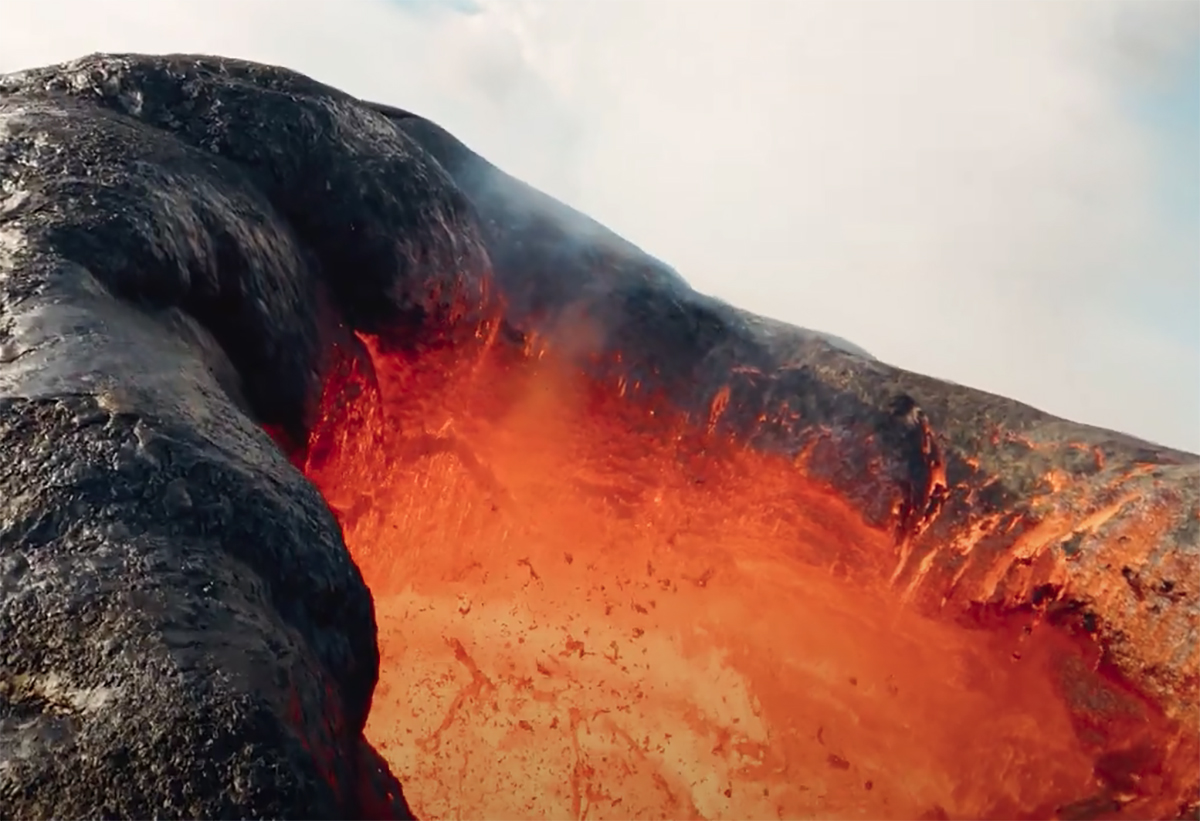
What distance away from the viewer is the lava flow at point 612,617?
713cm

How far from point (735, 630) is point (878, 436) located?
56.7 inches

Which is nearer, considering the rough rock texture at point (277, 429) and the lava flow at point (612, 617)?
the rough rock texture at point (277, 429)

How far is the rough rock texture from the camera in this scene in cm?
353

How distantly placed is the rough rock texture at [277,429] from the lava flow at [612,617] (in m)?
0.30

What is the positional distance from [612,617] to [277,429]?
2.52 m

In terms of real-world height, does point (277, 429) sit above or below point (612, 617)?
above

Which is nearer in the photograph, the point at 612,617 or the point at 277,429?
the point at 277,429

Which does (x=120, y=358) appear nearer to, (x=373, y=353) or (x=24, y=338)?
(x=24, y=338)

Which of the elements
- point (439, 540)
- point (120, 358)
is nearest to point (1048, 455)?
point (439, 540)

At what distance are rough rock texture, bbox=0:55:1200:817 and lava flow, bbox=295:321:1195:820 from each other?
296mm

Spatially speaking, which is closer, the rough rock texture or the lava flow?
the rough rock texture

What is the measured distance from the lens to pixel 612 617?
25.3 feet

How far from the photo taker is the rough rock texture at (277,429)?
3.53 metres

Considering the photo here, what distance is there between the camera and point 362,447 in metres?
7.34
